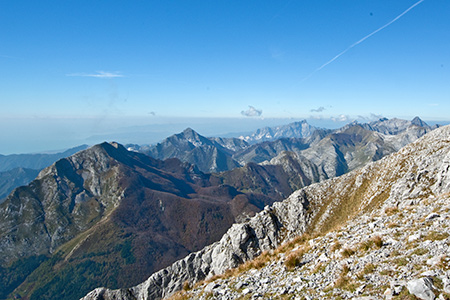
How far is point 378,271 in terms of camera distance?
1409 cm

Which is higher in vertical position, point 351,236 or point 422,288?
point 422,288

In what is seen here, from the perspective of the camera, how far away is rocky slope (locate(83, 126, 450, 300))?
14.2 metres

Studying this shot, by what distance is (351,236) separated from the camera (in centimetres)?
2233

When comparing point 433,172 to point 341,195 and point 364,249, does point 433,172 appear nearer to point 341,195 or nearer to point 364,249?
point 341,195

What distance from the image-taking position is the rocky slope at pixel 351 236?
1425 cm

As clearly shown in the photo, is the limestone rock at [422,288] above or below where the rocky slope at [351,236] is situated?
above

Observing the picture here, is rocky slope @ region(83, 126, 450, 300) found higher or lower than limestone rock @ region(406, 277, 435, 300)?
lower

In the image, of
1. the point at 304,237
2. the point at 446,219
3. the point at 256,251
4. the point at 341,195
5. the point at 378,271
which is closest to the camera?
the point at 378,271

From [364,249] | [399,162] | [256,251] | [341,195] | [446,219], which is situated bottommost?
[256,251]

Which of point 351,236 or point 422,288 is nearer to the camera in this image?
point 422,288

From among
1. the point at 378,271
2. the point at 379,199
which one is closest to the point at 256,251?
the point at 379,199

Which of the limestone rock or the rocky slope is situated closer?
the limestone rock

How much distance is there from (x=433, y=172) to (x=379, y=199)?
1367 cm

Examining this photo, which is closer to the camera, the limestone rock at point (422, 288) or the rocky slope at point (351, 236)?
the limestone rock at point (422, 288)
